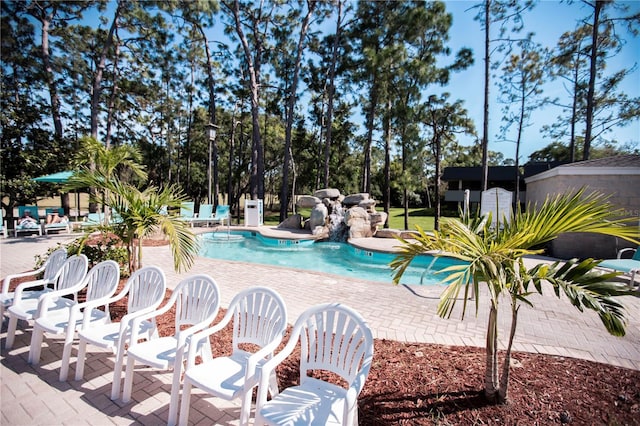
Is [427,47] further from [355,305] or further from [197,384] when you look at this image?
[197,384]

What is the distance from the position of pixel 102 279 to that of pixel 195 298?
4.47 feet

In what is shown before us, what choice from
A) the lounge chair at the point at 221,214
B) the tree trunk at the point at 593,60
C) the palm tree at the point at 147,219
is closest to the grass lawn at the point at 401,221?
the lounge chair at the point at 221,214

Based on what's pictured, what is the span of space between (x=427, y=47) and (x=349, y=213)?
8.70 m

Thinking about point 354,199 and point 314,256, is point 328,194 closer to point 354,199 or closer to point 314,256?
point 354,199

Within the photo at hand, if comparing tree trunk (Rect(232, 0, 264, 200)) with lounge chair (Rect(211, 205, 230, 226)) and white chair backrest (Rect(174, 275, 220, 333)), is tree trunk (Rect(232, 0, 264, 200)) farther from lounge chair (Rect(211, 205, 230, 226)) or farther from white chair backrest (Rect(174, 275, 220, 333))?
white chair backrest (Rect(174, 275, 220, 333))

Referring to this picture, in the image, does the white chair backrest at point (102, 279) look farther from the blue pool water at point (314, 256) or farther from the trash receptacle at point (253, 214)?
the trash receptacle at point (253, 214)

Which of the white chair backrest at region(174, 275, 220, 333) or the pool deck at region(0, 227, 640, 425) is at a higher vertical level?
the white chair backrest at region(174, 275, 220, 333)

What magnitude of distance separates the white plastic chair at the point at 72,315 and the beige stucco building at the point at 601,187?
10.2 metres

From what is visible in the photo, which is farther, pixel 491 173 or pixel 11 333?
pixel 491 173

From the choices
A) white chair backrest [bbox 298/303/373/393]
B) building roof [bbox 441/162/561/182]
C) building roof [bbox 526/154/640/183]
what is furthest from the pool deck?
building roof [bbox 441/162/561/182]

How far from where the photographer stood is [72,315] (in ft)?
8.07

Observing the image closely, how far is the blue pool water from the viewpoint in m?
7.88

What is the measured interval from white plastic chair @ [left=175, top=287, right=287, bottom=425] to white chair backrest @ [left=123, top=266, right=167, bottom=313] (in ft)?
2.66

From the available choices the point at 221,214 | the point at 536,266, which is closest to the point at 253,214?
the point at 221,214
